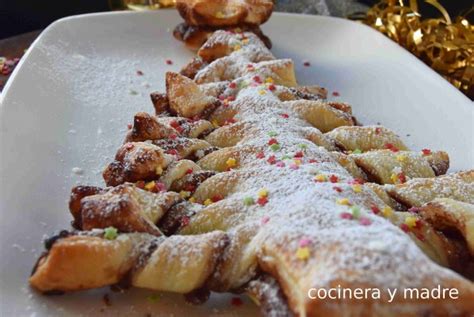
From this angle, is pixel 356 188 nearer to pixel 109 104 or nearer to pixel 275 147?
pixel 275 147

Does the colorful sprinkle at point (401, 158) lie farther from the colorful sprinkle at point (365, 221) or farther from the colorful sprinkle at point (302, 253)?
the colorful sprinkle at point (302, 253)

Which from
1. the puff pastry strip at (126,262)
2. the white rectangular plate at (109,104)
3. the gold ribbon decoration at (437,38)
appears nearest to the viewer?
the puff pastry strip at (126,262)

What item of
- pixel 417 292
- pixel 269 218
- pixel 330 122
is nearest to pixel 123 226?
pixel 269 218

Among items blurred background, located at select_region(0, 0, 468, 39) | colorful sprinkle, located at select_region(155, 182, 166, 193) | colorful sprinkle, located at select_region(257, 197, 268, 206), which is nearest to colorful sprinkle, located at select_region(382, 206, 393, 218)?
colorful sprinkle, located at select_region(257, 197, 268, 206)

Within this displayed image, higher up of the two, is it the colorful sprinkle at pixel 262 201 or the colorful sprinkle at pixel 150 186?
the colorful sprinkle at pixel 262 201

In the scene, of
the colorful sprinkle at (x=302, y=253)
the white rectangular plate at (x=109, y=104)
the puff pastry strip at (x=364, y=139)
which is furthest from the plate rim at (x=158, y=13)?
the colorful sprinkle at (x=302, y=253)

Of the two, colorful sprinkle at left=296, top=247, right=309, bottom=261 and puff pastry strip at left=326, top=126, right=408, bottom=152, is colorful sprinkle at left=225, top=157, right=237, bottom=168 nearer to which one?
puff pastry strip at left=326, top=126, right=408, bottom=152
